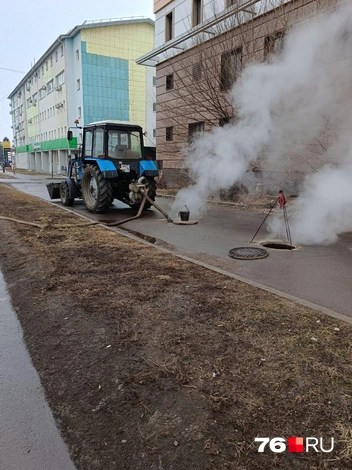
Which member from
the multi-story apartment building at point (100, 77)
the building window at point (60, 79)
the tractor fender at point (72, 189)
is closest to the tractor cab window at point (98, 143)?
the tractor fender at point (72, 189)

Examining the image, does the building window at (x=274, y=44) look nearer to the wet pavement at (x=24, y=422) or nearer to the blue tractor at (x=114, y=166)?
the blue tractor at (x=114, y=166)

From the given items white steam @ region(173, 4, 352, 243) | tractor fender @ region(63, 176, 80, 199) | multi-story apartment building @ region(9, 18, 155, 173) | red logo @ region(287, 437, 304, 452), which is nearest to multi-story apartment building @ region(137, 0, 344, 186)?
white steam @ region(173, 4, 352, 243)

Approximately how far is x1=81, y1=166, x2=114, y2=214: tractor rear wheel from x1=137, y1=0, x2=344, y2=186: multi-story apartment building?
3.53 meters

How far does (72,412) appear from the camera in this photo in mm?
2338

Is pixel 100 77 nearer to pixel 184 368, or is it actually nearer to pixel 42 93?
pixel 42 93

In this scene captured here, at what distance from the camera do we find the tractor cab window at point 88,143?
1191 centimetres

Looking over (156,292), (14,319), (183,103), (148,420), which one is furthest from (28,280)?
(183,103)

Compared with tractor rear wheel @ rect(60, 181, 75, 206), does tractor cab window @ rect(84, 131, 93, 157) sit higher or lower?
higher

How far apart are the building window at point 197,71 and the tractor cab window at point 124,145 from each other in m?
3.72

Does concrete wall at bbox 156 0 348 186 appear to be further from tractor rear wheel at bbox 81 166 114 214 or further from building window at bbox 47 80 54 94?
building window at bbox 47 80 54 94

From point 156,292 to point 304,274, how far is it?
2.35m

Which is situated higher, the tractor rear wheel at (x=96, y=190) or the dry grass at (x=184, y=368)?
the tractor rear wheel at (x=96, y=190)

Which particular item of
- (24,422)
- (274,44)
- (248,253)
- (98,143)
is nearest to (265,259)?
(248,253)

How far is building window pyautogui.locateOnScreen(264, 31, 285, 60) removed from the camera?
22.8 ft
